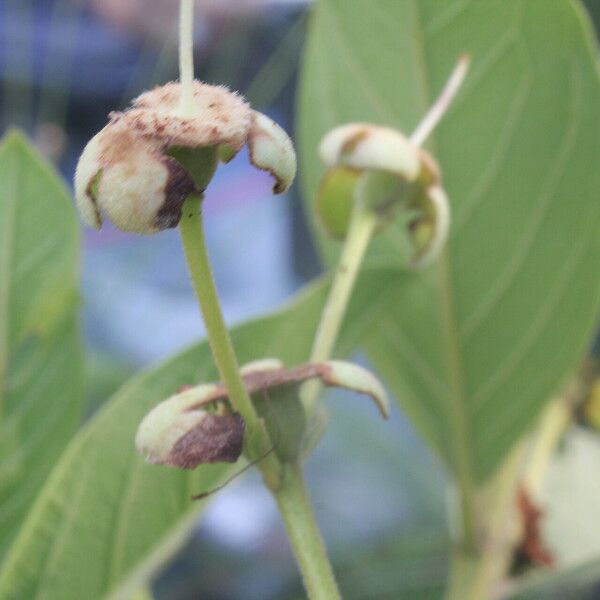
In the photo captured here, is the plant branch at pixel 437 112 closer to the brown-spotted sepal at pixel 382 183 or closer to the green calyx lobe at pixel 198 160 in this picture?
the brown-spotted sepal at pixel 382 183

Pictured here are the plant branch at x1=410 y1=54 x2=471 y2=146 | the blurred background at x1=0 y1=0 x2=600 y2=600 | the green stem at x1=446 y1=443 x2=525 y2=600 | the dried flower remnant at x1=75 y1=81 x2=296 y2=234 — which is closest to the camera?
the dried flower remnant at x1=75 y1=81 x2=296 y2=234

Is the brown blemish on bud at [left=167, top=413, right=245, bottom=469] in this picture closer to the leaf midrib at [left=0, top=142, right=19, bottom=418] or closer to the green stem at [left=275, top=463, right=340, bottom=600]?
the green stem at [left=275, top=463, right=340, bottom=600]

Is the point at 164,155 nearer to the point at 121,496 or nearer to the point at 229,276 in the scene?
the point at 121,496

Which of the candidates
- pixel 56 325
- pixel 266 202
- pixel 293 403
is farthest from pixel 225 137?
pixel 266 202

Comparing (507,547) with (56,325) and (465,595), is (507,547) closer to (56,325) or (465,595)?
(465,595)

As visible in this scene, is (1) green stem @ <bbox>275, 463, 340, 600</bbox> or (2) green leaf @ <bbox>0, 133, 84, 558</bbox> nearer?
(1) green stem @ <bbox>275, 463, 340, 600</bbox>

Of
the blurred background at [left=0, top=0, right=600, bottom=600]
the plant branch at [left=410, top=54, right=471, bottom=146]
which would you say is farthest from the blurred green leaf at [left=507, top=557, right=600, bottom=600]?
the plant branch at [left=410, top=54, right=471, bottom=146]

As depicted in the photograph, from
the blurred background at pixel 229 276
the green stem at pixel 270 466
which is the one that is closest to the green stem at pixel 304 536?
the green stem at pixel 270 466
